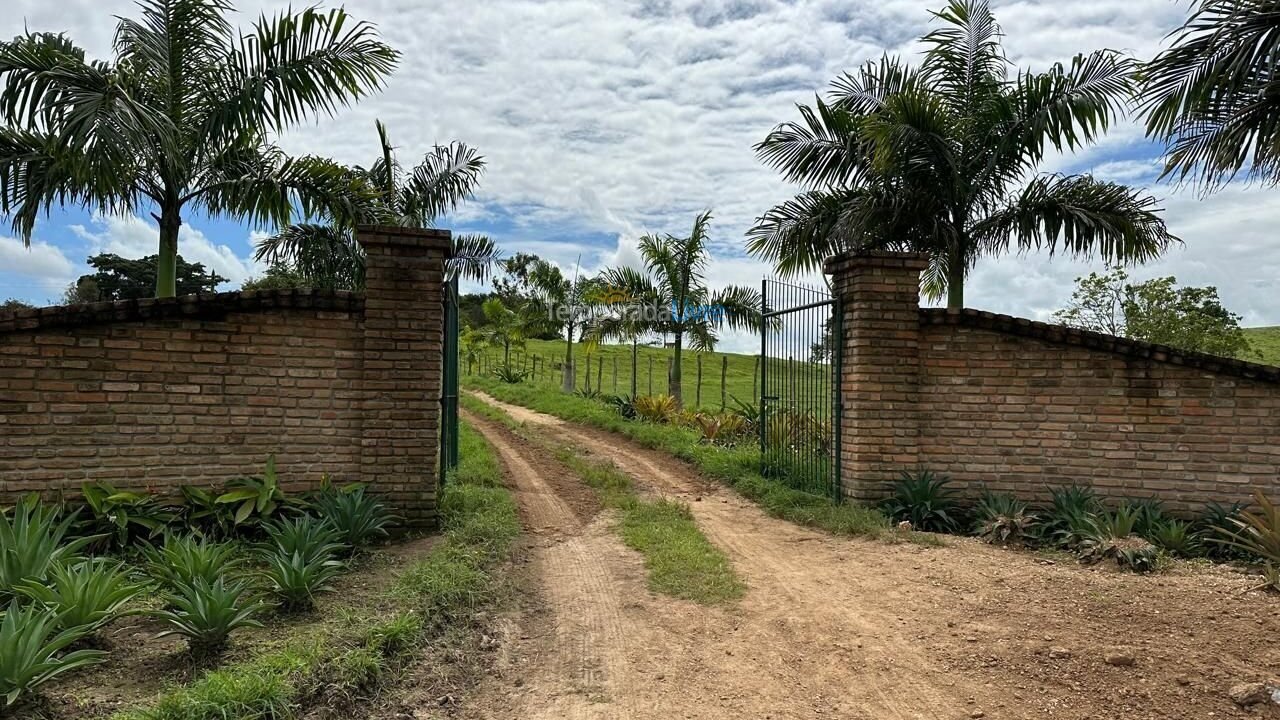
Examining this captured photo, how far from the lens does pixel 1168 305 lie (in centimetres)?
1544

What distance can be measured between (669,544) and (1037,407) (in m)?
3.70

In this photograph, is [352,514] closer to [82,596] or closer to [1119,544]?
[82,596]

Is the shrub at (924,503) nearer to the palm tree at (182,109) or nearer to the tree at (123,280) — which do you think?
the palm tree at (182,109)

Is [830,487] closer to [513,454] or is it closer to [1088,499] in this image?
[1088,499]

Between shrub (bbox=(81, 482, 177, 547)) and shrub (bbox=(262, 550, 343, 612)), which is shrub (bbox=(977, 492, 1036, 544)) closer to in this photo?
shrub (bbox=(262, 550, 343, 612))

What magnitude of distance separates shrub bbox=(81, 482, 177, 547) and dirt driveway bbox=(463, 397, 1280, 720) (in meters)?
2.61

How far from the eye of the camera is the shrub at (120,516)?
4.55m

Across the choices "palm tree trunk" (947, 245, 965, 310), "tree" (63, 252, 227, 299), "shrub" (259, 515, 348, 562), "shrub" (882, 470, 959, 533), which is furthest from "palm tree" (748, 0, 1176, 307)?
"tree" (63, 252, 227, 299)

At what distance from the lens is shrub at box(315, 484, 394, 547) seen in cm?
479

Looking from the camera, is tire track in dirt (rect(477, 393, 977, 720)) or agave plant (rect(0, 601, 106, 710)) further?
tire track in dirt (rect(477, 393, 977, 720))

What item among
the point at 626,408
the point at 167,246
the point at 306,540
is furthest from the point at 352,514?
the point at 626,408

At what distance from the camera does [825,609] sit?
165 inches

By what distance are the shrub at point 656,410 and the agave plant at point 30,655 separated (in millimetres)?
11417

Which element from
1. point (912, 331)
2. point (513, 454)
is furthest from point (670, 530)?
point (513, 454)
